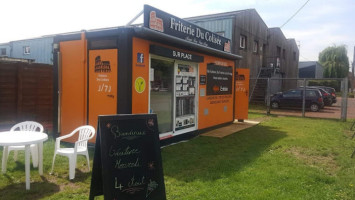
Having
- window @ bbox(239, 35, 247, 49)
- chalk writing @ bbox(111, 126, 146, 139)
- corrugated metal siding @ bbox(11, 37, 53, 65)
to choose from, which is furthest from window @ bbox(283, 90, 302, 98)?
corrugated metal siding @ bbox(11, 37, 53, 65)

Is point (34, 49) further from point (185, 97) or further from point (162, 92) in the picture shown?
point (162, 92)

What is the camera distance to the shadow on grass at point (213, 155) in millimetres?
5094

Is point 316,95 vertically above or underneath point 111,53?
underneath

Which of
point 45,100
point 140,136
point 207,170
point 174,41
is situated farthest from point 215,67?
point 140,136

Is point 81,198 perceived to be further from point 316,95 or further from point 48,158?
point 316,95

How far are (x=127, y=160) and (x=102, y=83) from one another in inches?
136

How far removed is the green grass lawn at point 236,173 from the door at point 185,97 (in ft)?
2.02

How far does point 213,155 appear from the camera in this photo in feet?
21.0

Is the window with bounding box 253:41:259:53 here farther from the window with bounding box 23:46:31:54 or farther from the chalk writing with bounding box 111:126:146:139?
the chalk writing with bounding box 111:126:146:139

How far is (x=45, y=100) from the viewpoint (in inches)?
392

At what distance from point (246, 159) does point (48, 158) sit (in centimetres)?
403

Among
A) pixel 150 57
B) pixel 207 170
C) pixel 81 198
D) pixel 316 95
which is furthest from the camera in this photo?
pixel 316 95

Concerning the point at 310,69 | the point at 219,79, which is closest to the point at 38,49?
the point at 219,79

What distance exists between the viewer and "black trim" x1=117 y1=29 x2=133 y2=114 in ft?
19.8
